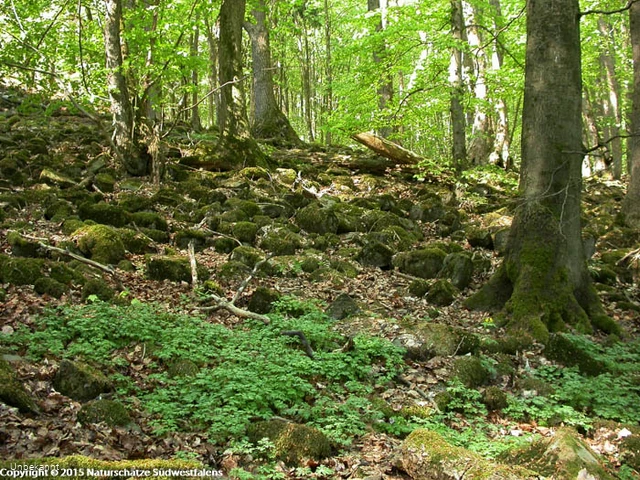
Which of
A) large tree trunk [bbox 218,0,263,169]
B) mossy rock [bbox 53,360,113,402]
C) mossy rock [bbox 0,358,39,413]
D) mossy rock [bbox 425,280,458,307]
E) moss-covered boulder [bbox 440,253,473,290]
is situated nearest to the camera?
mossy rock [bbox 0,358,39,413]

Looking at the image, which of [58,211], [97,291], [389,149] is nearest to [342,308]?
[97,291]

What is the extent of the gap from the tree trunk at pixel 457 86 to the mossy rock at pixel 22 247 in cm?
881

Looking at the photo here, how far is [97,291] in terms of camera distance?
20.3 ft

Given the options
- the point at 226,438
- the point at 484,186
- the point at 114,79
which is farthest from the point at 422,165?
the point at 226,438

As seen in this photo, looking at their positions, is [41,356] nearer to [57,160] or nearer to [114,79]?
→ [114,79]

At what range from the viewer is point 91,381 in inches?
162

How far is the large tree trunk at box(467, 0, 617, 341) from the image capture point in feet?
20.8

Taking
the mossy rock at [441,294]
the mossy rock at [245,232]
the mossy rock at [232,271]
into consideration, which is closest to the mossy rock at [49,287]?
the mossy rock at [232,271]

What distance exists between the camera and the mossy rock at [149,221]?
29.9 feet

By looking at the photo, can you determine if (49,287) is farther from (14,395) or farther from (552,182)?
(552,182)

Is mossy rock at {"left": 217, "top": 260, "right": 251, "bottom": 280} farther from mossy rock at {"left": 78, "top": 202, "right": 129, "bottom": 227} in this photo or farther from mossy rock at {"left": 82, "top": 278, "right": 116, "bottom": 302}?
mossy rock at {"left": 78, "top": 202, "right": 129, "bottom": 227}

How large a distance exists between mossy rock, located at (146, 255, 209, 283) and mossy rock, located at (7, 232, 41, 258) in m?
1.51

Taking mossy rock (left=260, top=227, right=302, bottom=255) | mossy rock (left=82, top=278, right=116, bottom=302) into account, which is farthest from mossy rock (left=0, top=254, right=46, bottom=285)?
mossy rock (left=260, top=227, right=302, bottom=255)

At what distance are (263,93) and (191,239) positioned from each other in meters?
9.45
